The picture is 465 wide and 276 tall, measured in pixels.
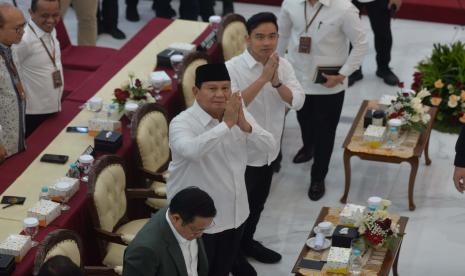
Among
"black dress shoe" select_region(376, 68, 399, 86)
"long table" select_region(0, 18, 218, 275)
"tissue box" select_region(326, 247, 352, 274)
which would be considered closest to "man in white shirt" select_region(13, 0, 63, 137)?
"long table" select_region(0, 18, 218, 275)

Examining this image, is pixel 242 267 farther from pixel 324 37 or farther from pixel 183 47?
pixel 183 47

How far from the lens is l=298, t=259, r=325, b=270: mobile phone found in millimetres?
5547

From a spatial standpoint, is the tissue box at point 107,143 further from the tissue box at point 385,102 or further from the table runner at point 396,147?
the tissue box at point 385,102

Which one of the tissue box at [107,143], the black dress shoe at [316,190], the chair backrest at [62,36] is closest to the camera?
the tissue box at [107,143]

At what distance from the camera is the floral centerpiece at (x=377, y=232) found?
18.6 ft

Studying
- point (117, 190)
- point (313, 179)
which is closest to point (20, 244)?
point (117, 190)

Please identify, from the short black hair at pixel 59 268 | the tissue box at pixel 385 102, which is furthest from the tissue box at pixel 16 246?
the tissue box at pixel 385 102

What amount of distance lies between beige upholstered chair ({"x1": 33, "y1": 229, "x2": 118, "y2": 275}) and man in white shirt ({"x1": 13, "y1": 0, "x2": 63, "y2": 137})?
1.65 metres

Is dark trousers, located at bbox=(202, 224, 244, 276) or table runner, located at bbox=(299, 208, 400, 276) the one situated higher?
dark trousers, located at bbox=(202, 224, 244, 276)

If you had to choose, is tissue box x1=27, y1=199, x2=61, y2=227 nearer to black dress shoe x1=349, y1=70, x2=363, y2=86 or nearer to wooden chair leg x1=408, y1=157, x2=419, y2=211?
wooden chair leg x1=408, y1=157, x2=419, y2=211

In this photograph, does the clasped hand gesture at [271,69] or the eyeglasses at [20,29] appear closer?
the clasped hand gesture at [271,69]

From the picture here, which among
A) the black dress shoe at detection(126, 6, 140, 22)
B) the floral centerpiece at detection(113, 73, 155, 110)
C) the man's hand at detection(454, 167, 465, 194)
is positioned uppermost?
the floral centerpiece at detection(113, 73, 155, 110)

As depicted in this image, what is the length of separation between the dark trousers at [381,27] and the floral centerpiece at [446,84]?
2.46 ft

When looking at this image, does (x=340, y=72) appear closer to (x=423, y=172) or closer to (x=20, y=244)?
(x=423, y=172)
